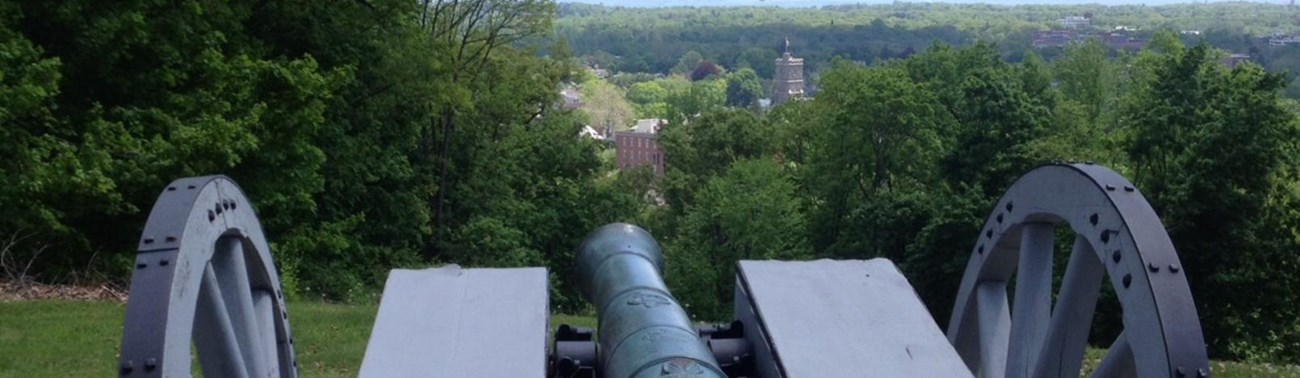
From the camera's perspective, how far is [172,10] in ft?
56.3

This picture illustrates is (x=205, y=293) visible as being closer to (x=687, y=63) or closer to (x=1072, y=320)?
(x=1072, y=320)

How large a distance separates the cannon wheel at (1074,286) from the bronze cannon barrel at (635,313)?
1257mm

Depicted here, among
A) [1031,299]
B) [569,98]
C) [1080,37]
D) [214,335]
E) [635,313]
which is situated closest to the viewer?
[214,335]

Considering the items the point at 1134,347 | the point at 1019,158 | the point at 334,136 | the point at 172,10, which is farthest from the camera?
the point at 1019,158

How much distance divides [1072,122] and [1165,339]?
38.7m

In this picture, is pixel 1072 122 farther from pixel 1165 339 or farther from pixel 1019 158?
pixel 1165 339

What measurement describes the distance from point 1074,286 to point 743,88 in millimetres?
90332

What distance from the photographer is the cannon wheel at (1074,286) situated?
4375mm

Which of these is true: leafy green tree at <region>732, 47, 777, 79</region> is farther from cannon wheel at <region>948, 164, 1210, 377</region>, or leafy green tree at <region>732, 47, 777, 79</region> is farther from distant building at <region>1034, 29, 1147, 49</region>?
cannon wheel at <region>948, 164, 1210, 377</region>

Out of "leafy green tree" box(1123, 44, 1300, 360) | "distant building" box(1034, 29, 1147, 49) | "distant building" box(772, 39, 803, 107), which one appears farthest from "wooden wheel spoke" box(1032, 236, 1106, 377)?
"distant building" box(772, 39, 803, 107)

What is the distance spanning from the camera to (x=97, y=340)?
1159cm

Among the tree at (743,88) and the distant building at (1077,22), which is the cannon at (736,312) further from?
the distant building at (1077,22)

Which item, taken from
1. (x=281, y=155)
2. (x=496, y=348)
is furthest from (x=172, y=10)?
(x=496, y=348)

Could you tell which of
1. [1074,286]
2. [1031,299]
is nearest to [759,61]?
[1031,299]
